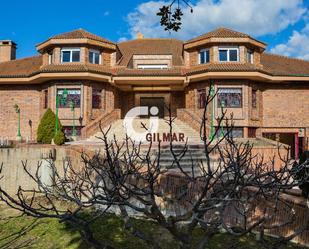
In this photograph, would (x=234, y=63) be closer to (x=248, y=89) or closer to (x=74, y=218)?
(x=248, y=89)

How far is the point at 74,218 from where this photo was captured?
325 cm

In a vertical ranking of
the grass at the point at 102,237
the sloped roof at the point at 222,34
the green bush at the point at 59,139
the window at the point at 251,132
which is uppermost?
the sloped roof at the point at 222,34

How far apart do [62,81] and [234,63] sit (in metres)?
12.6

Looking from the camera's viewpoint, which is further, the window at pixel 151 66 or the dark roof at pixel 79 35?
the window at pixel 151 66

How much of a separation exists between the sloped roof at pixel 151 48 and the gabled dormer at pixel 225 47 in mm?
2715

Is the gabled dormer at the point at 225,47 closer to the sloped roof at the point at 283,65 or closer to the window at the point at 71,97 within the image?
the sloped roof at the point at 283,65

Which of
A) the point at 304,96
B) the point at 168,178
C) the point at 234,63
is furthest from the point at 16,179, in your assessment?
the point at 304,96

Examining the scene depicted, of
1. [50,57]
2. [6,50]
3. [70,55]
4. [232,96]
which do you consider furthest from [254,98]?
[6,50]

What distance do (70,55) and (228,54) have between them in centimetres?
1178

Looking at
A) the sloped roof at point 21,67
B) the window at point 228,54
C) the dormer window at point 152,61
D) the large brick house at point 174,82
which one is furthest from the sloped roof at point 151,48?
the sloped roof at point 21,67

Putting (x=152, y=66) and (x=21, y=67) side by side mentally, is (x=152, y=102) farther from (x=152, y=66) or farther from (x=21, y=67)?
(x=21, y=67)

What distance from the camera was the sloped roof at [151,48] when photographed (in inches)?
1123

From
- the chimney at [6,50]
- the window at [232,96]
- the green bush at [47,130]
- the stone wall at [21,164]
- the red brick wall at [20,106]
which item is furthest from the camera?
the chimney at [6,50]

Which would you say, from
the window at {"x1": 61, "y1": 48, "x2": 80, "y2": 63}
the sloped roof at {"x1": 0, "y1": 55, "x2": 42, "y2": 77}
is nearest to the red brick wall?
the sloped roof at {"x1": 0, "y1": 55, "x2": 42, "y2": 77}
